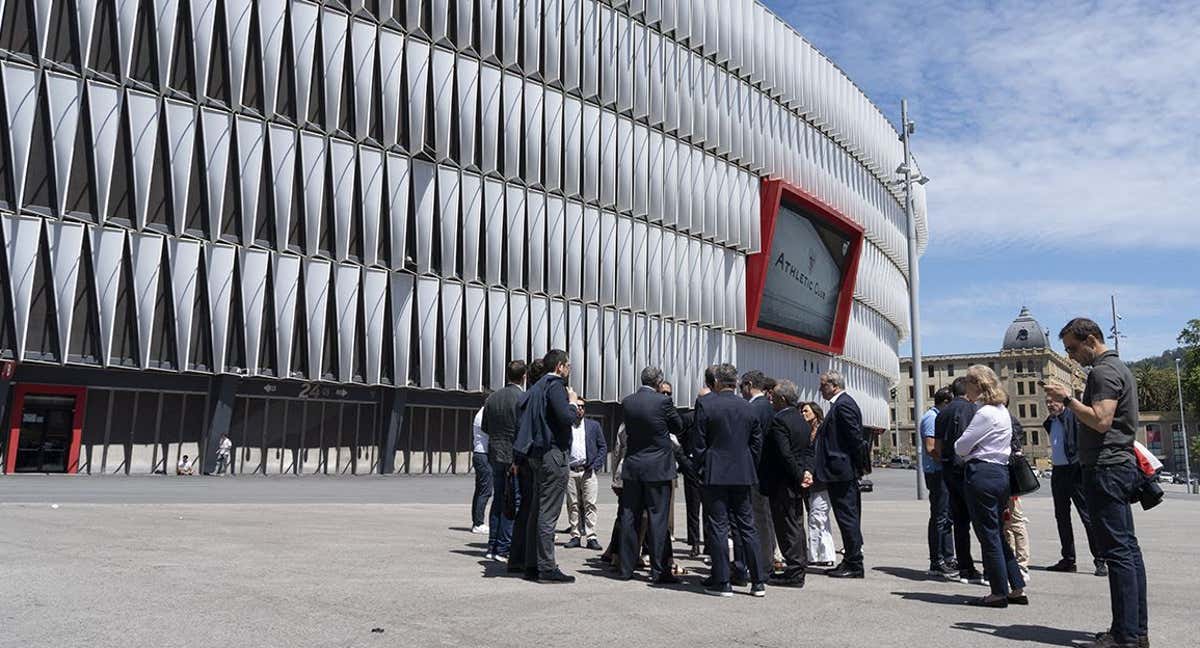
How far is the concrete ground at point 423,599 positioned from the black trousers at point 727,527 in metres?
0.28

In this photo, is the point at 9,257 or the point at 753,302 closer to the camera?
the point at 9,257

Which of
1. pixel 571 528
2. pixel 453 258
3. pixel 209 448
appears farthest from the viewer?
pixel 453 258

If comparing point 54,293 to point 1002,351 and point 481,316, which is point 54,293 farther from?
point 1002,351

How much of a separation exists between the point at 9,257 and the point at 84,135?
442 centimetres

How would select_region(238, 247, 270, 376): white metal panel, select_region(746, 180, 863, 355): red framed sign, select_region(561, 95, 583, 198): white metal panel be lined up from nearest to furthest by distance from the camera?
1. select_region(238, 247, 270, 376): white metal panel
2. select_region(561, 95, 583, 198): white metal panel
3. select_region(746, 180, 863, 355): red framed sign

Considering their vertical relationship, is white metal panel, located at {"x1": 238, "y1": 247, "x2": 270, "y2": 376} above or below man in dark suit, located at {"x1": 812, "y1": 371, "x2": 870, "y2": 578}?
above

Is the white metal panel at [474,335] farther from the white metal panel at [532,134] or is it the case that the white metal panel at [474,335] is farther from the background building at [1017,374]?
the background building at [1017,374]

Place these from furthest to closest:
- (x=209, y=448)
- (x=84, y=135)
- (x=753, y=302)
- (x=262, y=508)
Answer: (x=753, y=302) < (x=209, y=448) < (x=84, y=135) < (x=262, y=508)

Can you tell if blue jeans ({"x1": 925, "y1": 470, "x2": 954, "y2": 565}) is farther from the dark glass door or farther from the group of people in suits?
the dark glass door

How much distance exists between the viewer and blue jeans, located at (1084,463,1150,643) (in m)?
5.55

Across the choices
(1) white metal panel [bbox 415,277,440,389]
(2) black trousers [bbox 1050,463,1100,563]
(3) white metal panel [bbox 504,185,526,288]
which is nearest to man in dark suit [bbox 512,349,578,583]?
(2) black trousers [bbox 1050,463,1100,563]

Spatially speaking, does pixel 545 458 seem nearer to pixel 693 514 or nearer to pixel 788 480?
pixel 788 480

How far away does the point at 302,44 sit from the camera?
106ft

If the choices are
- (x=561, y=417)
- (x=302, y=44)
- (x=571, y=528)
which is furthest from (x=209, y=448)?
(x=561, y=417)
